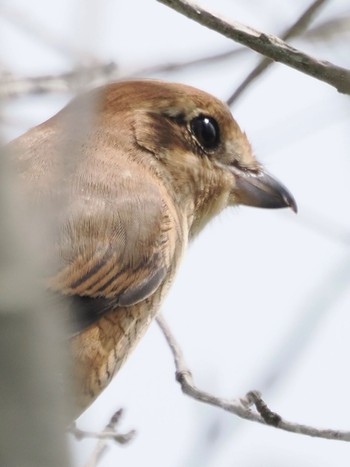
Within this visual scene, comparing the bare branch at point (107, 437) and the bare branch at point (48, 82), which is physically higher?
the bare branch at point (48, 82)

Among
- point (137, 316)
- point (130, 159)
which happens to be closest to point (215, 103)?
point (130, 159)

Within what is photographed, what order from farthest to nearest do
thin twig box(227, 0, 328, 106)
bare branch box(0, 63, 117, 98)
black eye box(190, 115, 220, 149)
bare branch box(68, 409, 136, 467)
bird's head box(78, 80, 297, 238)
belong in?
black eye box(190, 115, 220, 149), bird's head box(78, 80, 297, 238), bare branch box(0, 63, 117, 98), bare branch box(68, 409, 136, 467), thin twig box(227, 0, 328, 106)

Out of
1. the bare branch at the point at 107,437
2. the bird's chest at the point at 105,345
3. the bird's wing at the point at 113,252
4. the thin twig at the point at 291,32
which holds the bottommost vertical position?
the bare branch at the point at 107,437

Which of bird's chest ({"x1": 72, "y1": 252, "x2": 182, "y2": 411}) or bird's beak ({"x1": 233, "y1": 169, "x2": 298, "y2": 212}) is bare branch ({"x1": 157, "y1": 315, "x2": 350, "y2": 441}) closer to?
bird's chest ({"x1": 72, "y1": 252, "x2": 182, "y2": 411})

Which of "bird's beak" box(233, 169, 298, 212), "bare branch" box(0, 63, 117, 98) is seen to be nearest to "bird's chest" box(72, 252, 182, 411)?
"bird's beak" box(233, 169, 298, 212)

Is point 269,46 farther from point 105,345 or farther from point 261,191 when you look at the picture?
point 261,191

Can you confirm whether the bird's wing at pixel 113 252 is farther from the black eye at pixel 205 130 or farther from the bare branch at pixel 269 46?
the bare branch at pixel 269 46

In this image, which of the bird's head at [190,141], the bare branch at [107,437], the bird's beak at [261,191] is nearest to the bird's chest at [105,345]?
the bare branch at [107,437]

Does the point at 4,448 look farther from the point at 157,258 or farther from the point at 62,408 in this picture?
the point at 157,258
